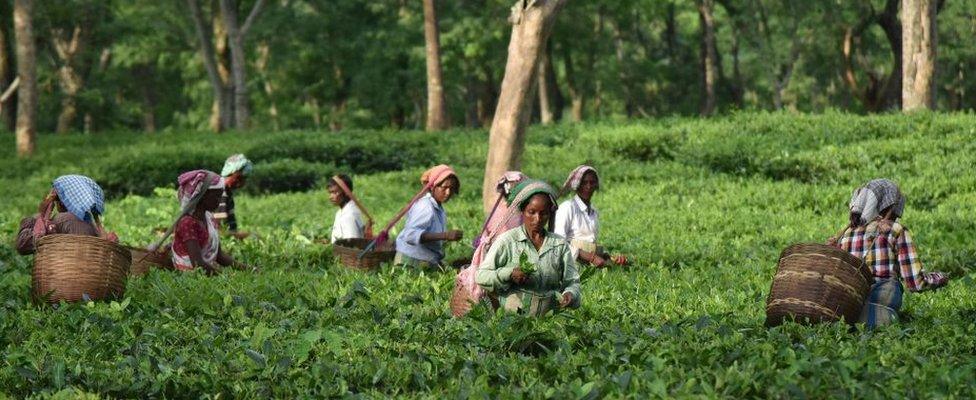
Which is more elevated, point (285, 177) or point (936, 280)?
point (936, 280)

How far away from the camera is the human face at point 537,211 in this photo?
820cm

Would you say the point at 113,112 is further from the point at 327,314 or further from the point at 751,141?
the point at 327,314

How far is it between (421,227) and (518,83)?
5883mm

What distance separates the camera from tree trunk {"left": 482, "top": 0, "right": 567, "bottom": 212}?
16.9 m

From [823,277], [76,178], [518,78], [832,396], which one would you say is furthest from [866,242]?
[518,78]

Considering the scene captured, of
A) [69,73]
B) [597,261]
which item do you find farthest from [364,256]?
[69,73]

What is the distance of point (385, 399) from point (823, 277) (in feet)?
10.8

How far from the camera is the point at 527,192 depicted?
8180 mm

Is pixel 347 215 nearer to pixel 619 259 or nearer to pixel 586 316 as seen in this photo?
pixel 619 259

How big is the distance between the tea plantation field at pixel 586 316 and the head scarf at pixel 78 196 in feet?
2.25

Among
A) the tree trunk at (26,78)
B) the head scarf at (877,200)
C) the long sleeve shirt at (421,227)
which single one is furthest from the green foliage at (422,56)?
the head scarf at (877,200)

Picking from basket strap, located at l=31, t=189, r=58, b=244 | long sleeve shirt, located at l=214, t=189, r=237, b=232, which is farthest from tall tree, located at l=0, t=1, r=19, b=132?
basket strap, located at l=31, t=189, r=58, b=244

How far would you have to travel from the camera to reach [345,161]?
88.5ft

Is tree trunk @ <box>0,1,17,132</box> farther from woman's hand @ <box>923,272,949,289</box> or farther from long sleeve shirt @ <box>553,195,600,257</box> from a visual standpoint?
woman's hand @ <box>923,272,949,289</box>
